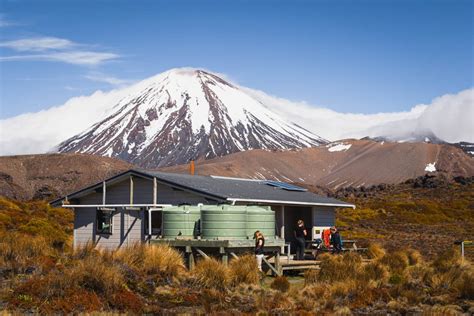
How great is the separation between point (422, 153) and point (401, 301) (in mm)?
149091

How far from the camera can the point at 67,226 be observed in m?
41.1

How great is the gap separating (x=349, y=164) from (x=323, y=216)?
134m

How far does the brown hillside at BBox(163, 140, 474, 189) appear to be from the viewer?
14750cm

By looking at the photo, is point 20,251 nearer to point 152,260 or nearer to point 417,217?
point 152,260

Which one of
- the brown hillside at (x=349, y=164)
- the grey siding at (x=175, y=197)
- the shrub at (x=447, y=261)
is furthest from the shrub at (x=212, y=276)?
the brown hillside at (x=349, y=164)

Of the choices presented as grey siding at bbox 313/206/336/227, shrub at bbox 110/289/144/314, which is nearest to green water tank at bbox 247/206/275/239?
grey siding at bbox 313/206/336/227

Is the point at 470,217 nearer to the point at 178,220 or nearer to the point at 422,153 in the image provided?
the point at 178,220

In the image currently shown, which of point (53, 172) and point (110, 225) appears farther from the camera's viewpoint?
point (53, 172)

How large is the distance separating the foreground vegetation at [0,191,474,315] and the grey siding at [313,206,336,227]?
23.1ft

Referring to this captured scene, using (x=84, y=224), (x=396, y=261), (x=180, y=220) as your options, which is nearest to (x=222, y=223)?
(x=180, y=220)

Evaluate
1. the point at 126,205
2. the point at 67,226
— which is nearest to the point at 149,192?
the point at 126,205

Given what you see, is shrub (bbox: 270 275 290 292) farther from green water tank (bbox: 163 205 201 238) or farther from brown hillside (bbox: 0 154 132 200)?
brown hillside (bbox: 0 154 132 200)

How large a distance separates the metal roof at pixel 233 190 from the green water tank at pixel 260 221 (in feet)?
3.03

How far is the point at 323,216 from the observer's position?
30047 mm
